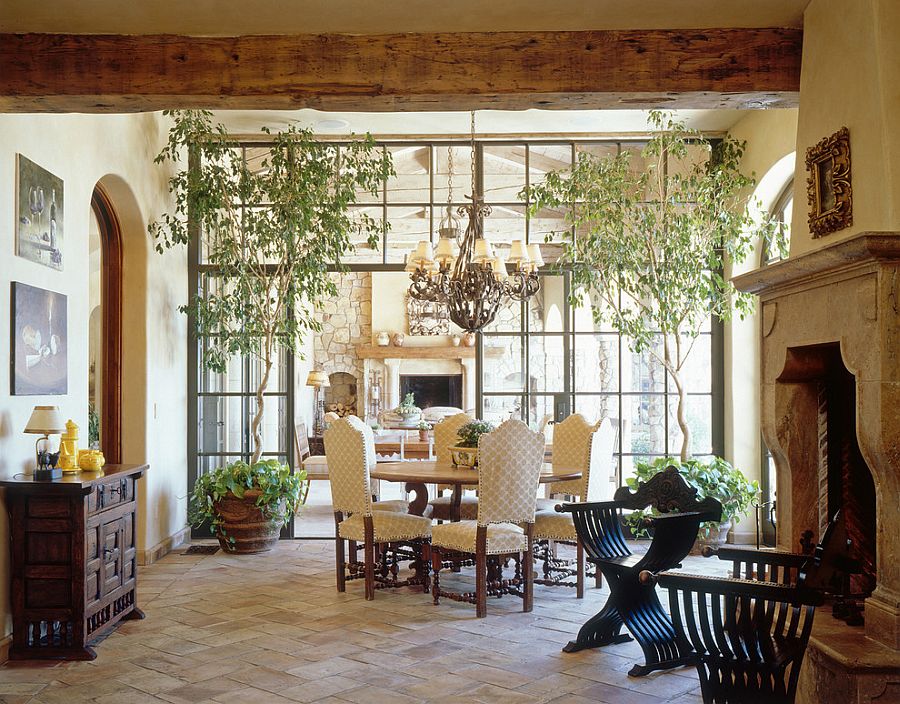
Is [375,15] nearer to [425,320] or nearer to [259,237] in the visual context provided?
[259,237]

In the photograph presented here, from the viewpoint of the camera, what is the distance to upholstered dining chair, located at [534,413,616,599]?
5465 mm

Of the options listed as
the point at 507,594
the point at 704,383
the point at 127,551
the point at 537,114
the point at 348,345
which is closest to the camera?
the point at 127,551

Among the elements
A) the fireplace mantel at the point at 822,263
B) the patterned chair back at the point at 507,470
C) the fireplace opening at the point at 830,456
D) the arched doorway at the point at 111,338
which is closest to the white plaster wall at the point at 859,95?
the fireplace mantel at the point at 822,263

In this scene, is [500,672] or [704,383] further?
[704,383]

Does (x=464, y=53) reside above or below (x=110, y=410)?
above

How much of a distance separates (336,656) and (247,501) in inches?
107

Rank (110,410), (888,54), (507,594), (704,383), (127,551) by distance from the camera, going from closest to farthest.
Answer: (888,54)
(127,551)
(507,594)
(110,410)
(704,383)

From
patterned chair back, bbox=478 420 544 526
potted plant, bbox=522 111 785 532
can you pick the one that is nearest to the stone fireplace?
patterned chair back, bbox=478 420 544 526

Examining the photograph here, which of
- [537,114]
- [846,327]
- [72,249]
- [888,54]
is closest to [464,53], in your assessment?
[888,54]

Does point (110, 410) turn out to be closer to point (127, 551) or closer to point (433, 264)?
point (127, 551)

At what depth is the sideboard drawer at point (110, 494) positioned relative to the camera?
435 centimetres

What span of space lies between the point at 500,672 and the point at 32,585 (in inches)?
87.9

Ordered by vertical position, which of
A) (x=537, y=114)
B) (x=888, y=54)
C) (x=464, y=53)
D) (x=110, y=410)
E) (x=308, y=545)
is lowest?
(x=308, y=545)

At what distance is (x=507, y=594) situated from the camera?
17.6ft
